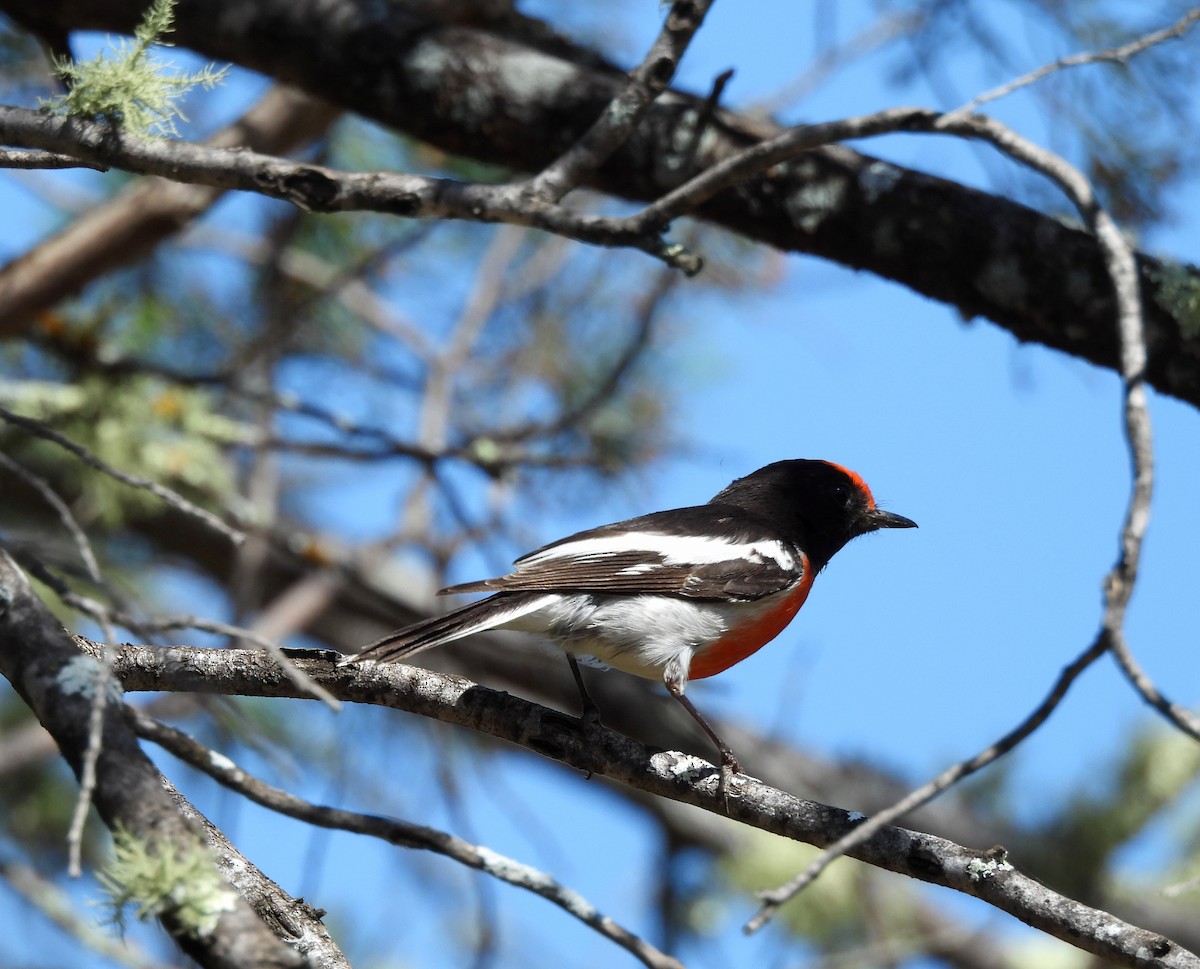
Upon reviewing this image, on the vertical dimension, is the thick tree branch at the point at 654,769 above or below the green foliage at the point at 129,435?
below

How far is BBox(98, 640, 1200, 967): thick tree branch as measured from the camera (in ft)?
7.57

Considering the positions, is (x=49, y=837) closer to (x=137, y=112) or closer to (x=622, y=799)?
(x=622, y=799)

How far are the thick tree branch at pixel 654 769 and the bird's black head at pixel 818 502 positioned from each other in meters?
1.76

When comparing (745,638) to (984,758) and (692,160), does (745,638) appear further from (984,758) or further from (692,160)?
(984,758)

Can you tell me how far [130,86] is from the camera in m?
2.63

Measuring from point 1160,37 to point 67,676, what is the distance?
270 cm

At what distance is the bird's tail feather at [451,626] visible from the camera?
111 inches

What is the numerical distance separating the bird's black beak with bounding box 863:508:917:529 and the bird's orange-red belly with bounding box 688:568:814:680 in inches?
27.7

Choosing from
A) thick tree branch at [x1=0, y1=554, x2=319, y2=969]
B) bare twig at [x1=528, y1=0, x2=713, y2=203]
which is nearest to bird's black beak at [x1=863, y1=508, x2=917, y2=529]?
bare twig at [x1=528, y1=0, x2=713, y2=203]

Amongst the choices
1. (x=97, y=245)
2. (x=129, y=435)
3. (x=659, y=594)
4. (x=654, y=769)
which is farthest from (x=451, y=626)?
(x=129, y=435)

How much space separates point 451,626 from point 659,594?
2.58 ft

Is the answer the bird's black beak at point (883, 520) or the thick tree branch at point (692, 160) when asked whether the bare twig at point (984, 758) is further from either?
the bird's black beak at point (883, 520)

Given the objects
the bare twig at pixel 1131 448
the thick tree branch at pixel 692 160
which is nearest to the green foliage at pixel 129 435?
the thick tree branch at pixel 692 160

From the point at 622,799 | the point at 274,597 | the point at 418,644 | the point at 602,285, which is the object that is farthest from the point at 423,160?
the point at 418,644
